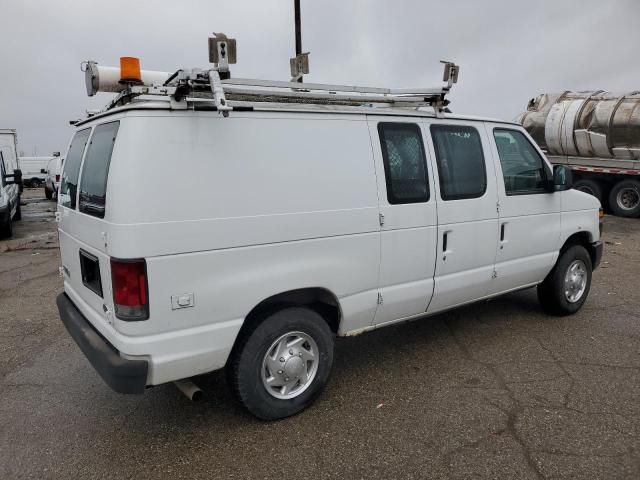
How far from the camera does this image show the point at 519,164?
4527 mm

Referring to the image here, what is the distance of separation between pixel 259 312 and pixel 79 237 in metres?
1.28

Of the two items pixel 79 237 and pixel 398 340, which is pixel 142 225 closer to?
pixel 79 237

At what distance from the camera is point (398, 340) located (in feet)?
15.3

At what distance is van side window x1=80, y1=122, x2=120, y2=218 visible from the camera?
2.83m

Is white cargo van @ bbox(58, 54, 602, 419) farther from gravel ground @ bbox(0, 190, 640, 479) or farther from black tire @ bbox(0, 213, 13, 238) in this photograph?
black tire @ bbox(0, 213, 13, 238)

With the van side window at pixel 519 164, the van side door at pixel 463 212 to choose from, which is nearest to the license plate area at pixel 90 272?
the van side door at pixel 463 212

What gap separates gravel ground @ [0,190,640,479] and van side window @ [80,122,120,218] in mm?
1455

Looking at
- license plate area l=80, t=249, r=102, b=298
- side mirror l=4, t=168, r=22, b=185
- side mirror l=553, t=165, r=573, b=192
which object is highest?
side mirror l=553, t=165, r=573, b=192

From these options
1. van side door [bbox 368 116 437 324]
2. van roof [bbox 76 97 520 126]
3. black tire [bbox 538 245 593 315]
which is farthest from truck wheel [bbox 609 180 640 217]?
van side door [bbox 368 116 437 324]

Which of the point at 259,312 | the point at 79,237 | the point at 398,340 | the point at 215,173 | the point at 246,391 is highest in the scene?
the point at 215,173

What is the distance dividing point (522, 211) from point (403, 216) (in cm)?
150

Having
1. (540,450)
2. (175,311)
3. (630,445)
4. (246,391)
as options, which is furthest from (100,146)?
(630,445)

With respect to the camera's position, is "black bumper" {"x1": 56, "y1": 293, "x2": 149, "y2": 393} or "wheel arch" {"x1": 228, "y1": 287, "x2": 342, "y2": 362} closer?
"black bumper" {"x1": 56, "y1": 293, "x2": 149, "y2": 393}

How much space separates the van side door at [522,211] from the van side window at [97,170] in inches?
123
